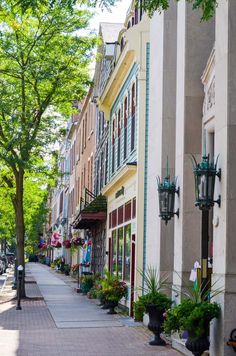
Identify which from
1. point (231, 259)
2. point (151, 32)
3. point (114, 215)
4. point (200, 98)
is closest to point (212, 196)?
point (231, 259)

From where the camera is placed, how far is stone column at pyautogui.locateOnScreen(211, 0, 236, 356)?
9.91m

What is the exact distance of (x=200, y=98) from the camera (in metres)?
13.3

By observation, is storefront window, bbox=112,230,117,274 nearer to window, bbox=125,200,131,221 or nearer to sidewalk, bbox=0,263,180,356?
sidewalk, bbox=0,263,180,356

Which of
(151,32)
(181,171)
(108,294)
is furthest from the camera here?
(108,294)

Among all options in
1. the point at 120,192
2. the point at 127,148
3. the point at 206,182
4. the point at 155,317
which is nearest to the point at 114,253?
the point at 120,192

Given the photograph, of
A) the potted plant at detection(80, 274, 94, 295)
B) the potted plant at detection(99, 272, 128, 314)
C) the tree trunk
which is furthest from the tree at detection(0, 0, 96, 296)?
the potted plant at detection(99, 272, 128, 314)

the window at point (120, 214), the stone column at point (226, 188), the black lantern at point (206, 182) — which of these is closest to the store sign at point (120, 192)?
the window at point (120, 214)

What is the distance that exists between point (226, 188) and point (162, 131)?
18.9 ft

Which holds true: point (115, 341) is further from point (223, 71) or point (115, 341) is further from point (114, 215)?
point (114, 215)

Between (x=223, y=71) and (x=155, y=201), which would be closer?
(x=223, y=71)

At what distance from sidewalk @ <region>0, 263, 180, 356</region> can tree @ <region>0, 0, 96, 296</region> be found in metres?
6.08

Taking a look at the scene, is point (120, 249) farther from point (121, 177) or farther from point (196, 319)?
point (196, 319)

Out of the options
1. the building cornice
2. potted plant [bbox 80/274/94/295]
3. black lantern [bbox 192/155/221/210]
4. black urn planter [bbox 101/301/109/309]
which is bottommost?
black urn planter [bbox 101/301/109/309]

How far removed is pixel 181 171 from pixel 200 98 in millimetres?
1449
